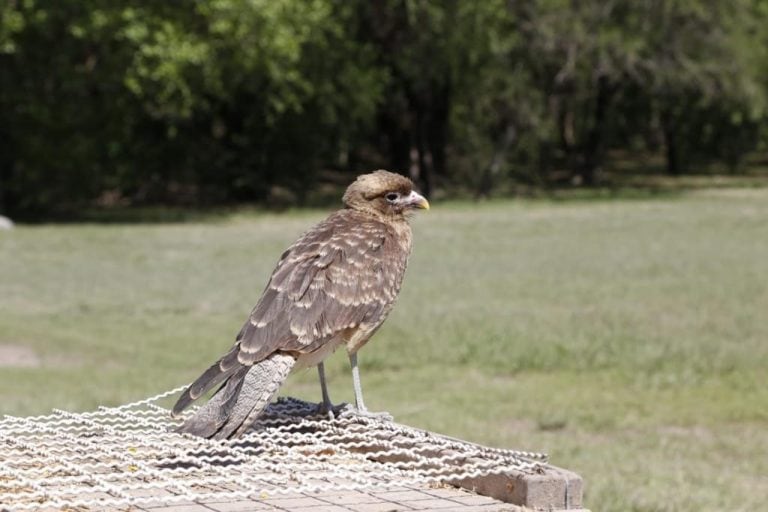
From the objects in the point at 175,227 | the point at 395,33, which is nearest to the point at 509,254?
the point at 175,227

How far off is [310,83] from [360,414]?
31083 millimetres

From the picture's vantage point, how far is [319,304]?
6137mm

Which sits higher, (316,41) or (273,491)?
(316,41)

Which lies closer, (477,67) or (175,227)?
(175,227)

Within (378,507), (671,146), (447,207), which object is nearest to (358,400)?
(378,507)

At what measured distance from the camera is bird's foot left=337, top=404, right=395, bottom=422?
6.38 meters

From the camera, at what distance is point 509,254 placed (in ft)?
80.1

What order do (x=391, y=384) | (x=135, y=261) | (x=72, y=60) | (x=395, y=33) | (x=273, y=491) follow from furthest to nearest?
1. (x=395, y=33)
2. (x=72, y=60)
3. (x=135, y=261)
4. (x=391, y=384)
5. (x=273, y=491)

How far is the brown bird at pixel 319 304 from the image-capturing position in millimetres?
5594

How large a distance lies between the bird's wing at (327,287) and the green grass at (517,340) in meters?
2.09

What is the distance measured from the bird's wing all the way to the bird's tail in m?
0.07

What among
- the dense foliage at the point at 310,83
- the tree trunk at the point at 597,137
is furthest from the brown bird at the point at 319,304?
the tree trunk at the point at 597,137

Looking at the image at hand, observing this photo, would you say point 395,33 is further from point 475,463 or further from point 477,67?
point 475,463

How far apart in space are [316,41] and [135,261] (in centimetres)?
1459
